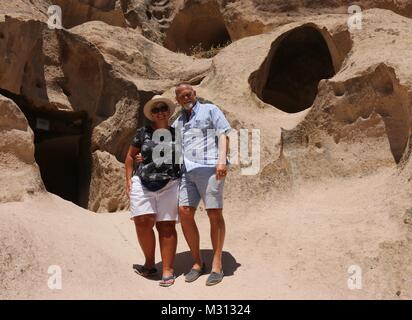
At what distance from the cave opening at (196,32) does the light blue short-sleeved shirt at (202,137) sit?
8198 mm

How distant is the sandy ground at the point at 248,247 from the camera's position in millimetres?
4004

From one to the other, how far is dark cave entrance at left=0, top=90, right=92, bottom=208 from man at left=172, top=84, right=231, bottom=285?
401 centimetres

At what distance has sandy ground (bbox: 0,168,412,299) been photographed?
4.00 metres

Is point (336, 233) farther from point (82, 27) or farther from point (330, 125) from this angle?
point (82, 27)

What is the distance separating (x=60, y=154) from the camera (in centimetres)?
923

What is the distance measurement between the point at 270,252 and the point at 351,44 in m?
3.59

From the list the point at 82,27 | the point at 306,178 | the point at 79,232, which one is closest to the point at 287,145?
the point at 306,178

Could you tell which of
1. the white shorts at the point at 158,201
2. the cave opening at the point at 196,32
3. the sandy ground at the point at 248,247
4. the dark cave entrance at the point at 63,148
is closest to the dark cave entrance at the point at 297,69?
the dark cave entrance at the point at 63,148

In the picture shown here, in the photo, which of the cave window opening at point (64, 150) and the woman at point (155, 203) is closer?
the woman at point (155, 203)

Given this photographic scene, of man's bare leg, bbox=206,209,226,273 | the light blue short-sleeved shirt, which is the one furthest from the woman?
man's bare leg, bbox=206,209,226,273

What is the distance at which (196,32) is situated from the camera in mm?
12930

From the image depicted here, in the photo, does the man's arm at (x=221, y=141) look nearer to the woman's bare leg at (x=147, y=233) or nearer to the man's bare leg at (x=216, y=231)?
the man's bare leg at (x=216, y=231)

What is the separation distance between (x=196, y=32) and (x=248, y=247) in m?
8.67

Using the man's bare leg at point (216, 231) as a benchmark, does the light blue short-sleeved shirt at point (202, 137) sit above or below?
above
